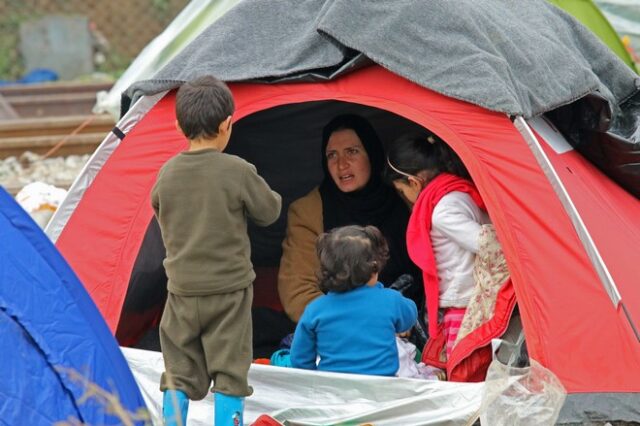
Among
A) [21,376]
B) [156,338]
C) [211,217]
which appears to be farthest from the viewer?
[156,338]

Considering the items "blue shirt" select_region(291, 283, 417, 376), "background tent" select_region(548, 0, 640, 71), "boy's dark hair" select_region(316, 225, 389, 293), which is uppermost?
"background tent" select_region(548, 0, 640, 71)

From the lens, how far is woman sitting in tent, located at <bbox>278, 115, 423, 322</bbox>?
4.49 metres

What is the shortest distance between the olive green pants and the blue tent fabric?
0.57 ft

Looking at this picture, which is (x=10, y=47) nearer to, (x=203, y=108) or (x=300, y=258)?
(x=300, y=258)

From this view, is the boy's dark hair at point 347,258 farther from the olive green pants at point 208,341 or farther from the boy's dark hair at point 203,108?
the boy's dark hair at point 203,108

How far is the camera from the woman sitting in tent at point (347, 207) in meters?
4.49

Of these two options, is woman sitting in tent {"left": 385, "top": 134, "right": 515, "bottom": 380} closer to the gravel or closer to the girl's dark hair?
the girl's dark hair

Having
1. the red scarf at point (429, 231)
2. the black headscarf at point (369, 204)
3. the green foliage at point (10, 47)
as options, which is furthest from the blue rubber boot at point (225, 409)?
the green foliage at point (10, 47)

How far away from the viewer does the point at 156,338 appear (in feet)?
15.1

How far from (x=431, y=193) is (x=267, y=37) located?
812 millimetres

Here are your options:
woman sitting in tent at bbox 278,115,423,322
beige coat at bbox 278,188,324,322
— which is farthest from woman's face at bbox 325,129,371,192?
beige coat at bbox 278,188,324,322

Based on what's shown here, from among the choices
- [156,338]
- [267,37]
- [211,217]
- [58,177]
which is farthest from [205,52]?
[58,177]

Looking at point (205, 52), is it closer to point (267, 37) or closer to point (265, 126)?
point (267, 37)

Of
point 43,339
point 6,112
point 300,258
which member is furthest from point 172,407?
point 6,112
